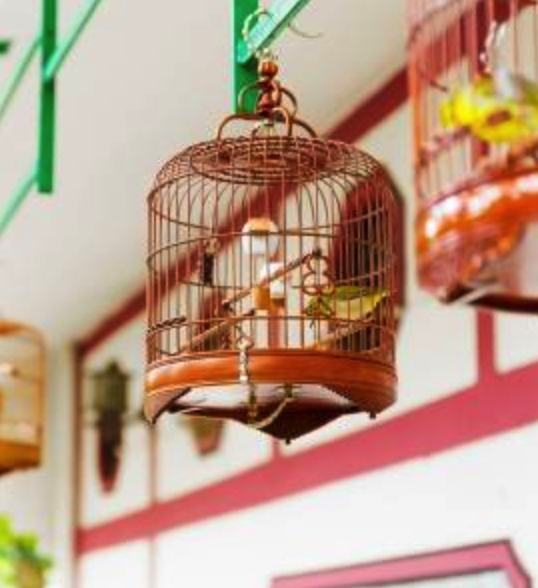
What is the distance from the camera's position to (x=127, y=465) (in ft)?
24.0

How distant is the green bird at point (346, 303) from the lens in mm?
2469

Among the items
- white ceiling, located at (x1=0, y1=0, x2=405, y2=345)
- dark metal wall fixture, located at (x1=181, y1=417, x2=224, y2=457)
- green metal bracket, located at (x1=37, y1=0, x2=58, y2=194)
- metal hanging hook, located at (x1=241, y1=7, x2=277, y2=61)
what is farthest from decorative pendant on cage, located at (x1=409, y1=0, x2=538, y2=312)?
dark metal wall fixture, located at (x1=181, y1=417, x2=224, y2=457)

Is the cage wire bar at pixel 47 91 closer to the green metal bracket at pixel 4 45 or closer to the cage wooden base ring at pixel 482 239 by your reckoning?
the green metal bracket at pixel 4 45

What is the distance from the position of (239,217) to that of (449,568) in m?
1.67

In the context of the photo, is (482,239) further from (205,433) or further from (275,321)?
(205,433)

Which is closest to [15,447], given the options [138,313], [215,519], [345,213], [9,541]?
[345,213]

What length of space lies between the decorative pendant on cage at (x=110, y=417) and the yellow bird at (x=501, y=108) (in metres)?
5.87

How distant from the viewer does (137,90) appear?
466 centimetres

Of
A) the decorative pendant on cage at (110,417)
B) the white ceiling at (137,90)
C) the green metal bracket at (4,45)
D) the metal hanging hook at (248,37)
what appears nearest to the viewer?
the metal hanging hook at (248,37)

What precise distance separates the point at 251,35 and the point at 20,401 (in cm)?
530

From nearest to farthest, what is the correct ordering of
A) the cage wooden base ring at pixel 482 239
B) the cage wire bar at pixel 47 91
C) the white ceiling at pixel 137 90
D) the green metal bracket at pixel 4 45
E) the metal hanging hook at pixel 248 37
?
the cage wooden base ring at pixel 482 239, the metal hanging hook at pixel 248 37, the cage wire bar at pixel 47 91, the white ceiling at pixel 137 90, the green metal bracket at pixel 4 45

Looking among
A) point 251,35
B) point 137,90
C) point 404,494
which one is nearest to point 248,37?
point 251,35

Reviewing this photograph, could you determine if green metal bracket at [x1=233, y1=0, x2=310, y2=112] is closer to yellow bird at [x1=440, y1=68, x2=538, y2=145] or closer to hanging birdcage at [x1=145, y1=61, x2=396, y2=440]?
hanging birdcage at [x1=145, y1=61, x2=396, y2=440]

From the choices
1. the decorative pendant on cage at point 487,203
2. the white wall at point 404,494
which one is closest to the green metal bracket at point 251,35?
the decorative pendant on cage at point 487,203
